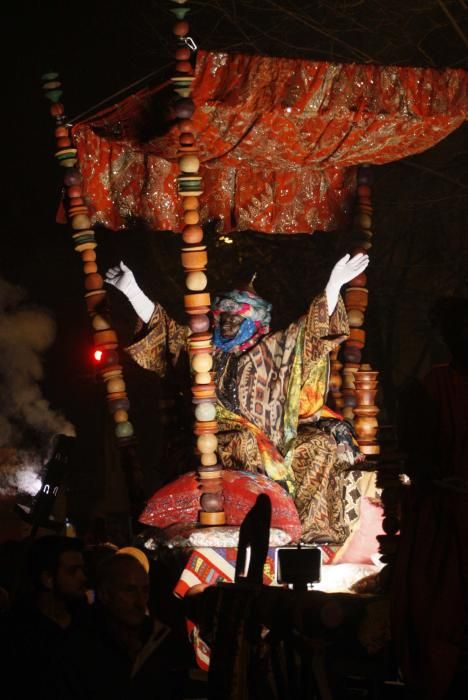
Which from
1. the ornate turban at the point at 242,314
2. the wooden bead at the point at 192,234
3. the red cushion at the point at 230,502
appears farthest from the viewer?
the ornate turban at the point at 242,314

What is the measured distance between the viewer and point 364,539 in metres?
8.41

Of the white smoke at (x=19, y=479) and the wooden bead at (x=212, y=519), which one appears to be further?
the white smoke at (x=19, y=479)

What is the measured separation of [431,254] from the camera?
57.3 feet

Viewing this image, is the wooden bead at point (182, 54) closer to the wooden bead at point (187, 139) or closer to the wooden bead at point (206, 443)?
→ the wooden bead at point (187, 139)

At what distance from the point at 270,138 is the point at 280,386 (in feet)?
6.15

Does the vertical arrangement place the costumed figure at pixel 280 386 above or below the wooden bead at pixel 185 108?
below

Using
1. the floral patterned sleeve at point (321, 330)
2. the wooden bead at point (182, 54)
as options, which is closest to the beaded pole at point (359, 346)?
the floral patterned sleeve at point (321, 330)

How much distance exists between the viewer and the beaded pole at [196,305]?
8.34m

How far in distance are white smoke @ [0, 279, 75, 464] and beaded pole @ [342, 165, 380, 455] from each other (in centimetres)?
569

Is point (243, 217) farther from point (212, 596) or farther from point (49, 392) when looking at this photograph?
point (49, 392)

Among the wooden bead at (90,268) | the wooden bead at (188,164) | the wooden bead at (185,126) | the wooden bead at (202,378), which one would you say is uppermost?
the wooden bead at (185,126)

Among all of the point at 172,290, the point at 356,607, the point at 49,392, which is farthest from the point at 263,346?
the point at 49,392

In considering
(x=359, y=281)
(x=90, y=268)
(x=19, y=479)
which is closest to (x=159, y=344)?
(x=90, y=268)

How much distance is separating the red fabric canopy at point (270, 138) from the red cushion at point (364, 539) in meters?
2.77
